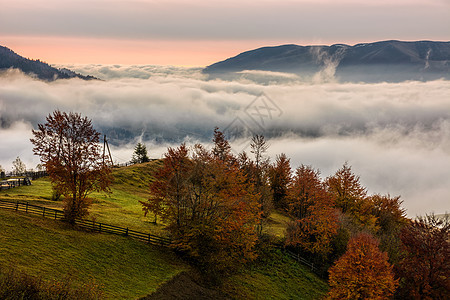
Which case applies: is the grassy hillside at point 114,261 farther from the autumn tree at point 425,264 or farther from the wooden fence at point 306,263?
the autumn tree at point 425,264

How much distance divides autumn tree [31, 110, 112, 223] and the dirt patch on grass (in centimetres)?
1416

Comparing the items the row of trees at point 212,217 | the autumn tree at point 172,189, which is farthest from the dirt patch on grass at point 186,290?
the autumn tree at point 172,189

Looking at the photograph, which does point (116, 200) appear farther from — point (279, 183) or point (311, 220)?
point (279, 183)

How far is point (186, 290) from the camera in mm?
34375

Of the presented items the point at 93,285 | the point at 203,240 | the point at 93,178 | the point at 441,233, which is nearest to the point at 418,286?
the point at 441,233

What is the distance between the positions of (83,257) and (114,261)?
3.06 meters

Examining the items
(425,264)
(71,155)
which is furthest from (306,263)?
(71,155)

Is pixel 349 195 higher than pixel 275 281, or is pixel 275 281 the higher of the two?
pixel 349 195

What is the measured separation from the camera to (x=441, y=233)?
4406 centimetres

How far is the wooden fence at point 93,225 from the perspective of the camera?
40.6m

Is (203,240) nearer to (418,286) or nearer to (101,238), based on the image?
(101,238)

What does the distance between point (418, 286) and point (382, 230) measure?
137ft

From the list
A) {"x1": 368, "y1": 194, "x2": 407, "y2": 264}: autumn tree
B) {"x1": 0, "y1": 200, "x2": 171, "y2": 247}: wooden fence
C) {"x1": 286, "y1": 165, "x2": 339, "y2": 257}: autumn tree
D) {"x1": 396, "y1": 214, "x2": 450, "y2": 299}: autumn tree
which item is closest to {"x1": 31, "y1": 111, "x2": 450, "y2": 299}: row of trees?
{"x1": 396, "y1": 214, "x2": 450, "y2": 299}: autumn tree

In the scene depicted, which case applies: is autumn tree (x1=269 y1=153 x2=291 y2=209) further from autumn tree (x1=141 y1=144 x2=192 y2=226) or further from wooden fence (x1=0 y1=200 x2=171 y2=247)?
wooden fence (x1=0 y1=200 x2=171 y2=247)
